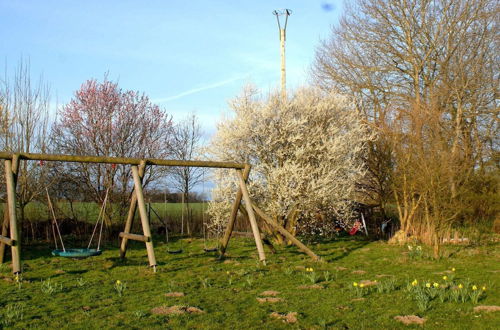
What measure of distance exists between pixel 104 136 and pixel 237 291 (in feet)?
31.8

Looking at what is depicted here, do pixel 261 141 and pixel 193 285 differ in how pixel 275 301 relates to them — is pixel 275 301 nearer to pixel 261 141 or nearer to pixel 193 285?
pixel 193 285

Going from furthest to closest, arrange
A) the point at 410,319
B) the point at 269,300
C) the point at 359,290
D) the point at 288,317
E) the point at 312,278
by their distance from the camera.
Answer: the point at 312,278
the point at 359,290
the point at 269,300
the point at 288,317
the point at 410,319

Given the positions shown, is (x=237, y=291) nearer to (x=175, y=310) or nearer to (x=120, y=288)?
(x=175, y=310)

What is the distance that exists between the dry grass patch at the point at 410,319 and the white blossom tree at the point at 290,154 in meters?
6.58

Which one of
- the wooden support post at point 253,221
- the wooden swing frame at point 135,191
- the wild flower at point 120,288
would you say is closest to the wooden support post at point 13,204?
the wooden swing frame at point 135,191

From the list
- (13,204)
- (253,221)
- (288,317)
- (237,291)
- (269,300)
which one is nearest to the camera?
(288,317)

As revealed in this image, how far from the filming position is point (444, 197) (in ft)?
34.8

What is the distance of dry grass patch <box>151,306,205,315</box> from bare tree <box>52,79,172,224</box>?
9.34 m

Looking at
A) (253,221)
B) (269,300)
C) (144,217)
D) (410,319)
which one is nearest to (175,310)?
(269,300)

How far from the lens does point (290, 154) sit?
12.5m

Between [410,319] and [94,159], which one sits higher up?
[94,159]

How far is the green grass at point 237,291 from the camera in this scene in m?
5.46

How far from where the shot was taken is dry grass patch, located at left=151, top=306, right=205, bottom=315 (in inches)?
226

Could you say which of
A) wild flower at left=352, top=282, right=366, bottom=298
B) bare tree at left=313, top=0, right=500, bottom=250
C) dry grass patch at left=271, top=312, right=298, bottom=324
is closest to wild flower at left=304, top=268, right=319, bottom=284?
wild flower at left=352, top=282, right=366, bottom=298
